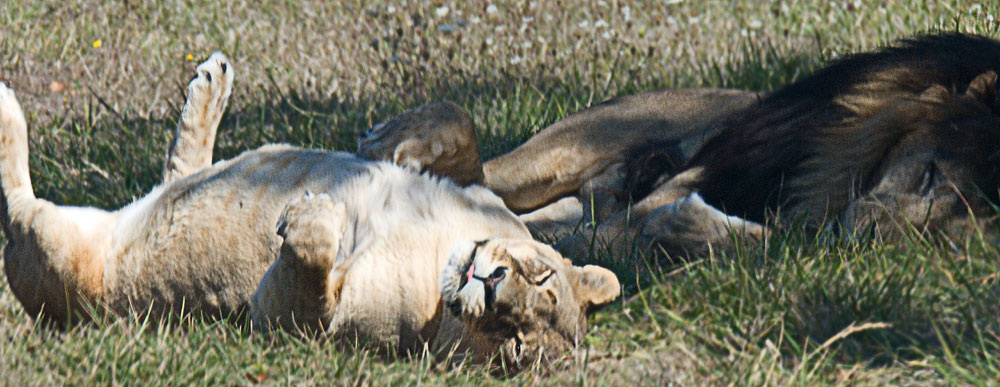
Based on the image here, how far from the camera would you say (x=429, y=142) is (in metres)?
3.24

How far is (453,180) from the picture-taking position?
3367mm

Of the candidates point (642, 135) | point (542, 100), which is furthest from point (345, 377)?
point (542, 100)

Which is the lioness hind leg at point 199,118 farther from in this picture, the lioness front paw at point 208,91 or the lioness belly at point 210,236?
the lioness belly at point 210,236

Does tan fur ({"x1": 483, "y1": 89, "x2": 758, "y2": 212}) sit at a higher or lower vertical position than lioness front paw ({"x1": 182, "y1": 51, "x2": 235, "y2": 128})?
lower

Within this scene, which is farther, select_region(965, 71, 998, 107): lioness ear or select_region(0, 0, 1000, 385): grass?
select_region(965, 71, 998, 107): lioness ear

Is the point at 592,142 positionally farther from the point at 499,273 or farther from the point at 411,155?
the point at 499,273

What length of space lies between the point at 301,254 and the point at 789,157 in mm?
1740

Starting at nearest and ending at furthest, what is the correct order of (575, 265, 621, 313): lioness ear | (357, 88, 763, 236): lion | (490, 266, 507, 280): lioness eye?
(490, 266, 507, 280): lioness eye
(575, 265, 621, 313): lioness ear
(357, 88, 763, 236): lion

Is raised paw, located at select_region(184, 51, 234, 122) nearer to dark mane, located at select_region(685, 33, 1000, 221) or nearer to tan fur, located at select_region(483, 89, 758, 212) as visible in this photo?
tan fur, located at select_region(483, 89, 758, 212)

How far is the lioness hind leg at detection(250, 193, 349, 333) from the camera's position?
96.3 inches

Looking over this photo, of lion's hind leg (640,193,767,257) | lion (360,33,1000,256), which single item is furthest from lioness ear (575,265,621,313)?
lion's hind leg (640,193,767,257)

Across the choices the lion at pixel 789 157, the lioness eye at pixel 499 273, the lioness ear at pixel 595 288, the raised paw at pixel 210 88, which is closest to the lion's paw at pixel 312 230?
the lioness eye at pixel 499 273

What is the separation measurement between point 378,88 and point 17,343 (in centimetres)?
261

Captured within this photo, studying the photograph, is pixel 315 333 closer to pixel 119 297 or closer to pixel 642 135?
pixel 119 297
